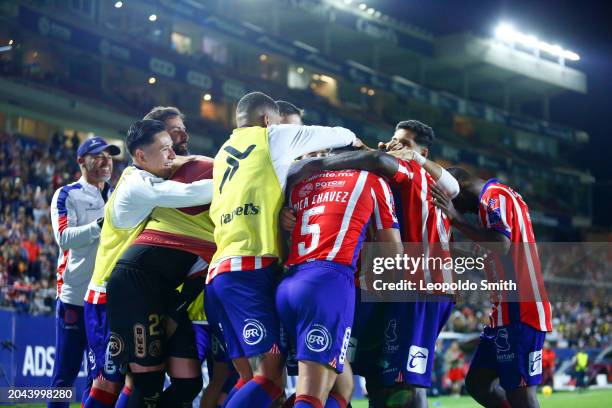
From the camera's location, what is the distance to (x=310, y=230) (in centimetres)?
475

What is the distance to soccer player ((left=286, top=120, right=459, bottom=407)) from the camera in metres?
5.11

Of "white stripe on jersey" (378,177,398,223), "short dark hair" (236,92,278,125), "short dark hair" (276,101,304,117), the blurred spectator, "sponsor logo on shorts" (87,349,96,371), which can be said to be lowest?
the blurred spectator

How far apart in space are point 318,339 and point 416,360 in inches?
38.3

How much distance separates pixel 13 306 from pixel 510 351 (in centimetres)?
814

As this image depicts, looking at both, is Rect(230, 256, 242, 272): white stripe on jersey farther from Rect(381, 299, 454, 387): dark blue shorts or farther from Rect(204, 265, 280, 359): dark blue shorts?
Rect(381, 299, 454, 387): dark blue shorts

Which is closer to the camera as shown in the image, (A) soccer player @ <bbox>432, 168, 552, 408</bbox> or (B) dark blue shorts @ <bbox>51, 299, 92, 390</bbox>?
(A) soccer player @ <bbox>432, 168, 552, 408</bbox>

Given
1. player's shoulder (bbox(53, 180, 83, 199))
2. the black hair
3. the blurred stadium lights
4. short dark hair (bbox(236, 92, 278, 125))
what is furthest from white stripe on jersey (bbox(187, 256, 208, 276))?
the blurred stadium lights

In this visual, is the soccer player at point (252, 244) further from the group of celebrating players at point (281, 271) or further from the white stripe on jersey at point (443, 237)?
the white stripe on jersey at point (443, 237)

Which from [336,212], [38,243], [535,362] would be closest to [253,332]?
[336,212]

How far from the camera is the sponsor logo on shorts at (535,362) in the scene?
5762 mm

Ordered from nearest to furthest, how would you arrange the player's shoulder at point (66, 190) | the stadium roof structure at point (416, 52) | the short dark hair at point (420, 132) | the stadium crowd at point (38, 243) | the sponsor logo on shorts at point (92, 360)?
the sponsor logo on shorts at point (92, 360)
the short dark hair at point (420, 132)
the player's shoulder at point (66, 190)
the stadium crowd at point (38, 243)
the stadium roof structure at point (416, 52)

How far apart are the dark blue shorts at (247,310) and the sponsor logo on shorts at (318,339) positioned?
32 centimetres

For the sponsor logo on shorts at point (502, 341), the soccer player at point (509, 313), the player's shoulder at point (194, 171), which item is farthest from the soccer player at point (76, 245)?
the sponsor logo on shorts at point (502, 341)

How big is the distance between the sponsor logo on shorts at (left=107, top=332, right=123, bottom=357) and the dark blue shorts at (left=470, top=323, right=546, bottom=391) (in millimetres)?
2606
